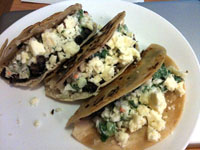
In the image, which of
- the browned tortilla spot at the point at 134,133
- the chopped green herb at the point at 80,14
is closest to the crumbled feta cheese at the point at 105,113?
the browned tortilla spot at the point at 134,133

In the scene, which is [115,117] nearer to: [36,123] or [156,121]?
[156,121]

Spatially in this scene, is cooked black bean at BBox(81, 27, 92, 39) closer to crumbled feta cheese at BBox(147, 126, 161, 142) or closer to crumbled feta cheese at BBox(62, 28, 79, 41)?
crumbled feta cheese at BBox(62, 28, 79, 41)

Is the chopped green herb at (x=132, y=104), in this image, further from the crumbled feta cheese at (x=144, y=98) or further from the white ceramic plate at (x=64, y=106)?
the white ceramic plate at (x=64, y=106)

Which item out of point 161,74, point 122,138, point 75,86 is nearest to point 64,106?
point 75,86

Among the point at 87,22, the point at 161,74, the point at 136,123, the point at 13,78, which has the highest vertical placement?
the point at 87,22

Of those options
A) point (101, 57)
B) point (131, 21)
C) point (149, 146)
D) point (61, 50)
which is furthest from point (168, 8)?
point (149, 146)

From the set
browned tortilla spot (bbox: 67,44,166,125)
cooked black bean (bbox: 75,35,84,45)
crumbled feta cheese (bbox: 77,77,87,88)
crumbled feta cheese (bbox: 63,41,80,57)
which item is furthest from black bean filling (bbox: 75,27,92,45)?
browned tortilla spot (bbox: 67,44,166,125)
